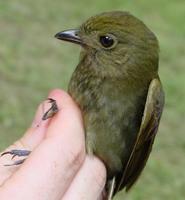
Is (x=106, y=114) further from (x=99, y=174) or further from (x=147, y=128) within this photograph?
(x=99, y=174)

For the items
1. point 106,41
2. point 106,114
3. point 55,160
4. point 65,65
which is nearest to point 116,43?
point 106,41

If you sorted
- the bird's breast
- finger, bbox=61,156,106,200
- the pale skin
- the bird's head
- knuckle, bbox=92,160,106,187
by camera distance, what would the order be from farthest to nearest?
the bird's head
the bird's breast
knuckle, bbox=92,160,106,187
finger, bbox=61,156,106,200
the pale skin

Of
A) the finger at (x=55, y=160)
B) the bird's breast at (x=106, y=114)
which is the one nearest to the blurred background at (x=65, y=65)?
the bird's breast at (x=106, y=114)

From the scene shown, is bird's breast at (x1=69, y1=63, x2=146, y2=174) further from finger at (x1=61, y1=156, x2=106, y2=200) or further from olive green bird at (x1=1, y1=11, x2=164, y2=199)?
finger at (x1=61, y1=156, x2=106, y2=200)

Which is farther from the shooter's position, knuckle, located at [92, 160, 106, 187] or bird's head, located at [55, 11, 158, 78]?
bird's head, located at [55, 11, 158, 78]

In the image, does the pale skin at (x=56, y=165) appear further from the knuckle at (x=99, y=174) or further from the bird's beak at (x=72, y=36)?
the bird's beak at (x=72, y=36)

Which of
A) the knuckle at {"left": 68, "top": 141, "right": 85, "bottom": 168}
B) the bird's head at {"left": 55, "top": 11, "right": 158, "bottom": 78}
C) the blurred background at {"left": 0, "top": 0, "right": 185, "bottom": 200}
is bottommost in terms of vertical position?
the blurred background at {"left": 0, "top": 0, "right": 185, "bottom": 200}

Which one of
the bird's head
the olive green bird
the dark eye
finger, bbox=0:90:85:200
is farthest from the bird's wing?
finger, bbox=0:90:85:200

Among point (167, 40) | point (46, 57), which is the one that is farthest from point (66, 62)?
point (167, 40)

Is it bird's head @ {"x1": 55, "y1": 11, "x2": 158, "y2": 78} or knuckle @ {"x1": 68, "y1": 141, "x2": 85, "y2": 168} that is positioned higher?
bird's head @ {"x1": 55, "y1": 11, "x2": 158, "y2": 78}
